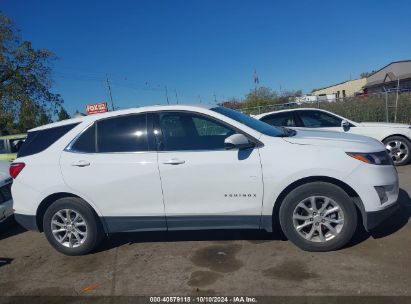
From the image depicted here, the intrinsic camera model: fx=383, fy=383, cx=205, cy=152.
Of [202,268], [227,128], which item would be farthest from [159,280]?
[227,128]

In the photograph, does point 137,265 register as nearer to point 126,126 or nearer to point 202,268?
point 202,268

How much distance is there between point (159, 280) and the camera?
13.2 feet

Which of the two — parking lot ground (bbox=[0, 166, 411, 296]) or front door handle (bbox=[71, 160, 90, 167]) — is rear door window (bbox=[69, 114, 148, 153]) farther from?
parking lot ground (bbox=[0, 166, 411, 296])

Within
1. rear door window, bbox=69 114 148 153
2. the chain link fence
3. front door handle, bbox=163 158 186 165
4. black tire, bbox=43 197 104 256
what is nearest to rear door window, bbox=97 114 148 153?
rear door window, bbox=69 114 148 153

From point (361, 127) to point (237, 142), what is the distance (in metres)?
5.47

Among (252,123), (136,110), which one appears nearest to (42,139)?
(136,110)

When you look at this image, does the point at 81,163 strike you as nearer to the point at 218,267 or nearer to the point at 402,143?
the point at 218,267

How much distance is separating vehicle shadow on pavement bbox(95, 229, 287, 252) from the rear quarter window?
154 cm

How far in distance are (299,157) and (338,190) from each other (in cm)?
54

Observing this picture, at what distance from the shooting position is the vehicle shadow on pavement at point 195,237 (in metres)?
4.90

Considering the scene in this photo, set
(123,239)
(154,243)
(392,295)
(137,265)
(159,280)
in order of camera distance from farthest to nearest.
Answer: (123,239) < (154,243) < (137,265) < (159,280) < (392,295)

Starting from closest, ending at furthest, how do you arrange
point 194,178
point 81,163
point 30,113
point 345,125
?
point 194,178 → point 81,163 → point 345,125 → point 30,113

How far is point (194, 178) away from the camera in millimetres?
4355

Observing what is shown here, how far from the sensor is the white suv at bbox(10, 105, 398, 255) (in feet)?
13.6
